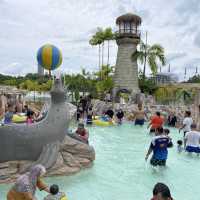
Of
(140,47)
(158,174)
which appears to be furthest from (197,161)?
(140,47)

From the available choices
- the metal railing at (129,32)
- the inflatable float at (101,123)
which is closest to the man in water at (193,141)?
the inflatable float at (101,123)

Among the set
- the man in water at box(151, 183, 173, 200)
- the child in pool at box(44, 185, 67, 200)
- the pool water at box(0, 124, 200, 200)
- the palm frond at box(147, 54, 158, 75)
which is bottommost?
the pool water at box(0, 124, 200, 200)

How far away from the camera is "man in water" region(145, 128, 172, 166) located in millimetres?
8258

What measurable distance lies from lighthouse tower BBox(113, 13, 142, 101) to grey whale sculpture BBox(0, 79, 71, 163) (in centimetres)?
2497

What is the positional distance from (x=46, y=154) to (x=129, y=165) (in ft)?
8.86

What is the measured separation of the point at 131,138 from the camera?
574 inches

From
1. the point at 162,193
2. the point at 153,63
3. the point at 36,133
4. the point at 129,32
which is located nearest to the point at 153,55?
the point at 153,63

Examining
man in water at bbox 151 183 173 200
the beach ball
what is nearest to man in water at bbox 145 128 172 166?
the beach ball

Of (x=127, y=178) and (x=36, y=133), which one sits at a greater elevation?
(x=36, y=133)

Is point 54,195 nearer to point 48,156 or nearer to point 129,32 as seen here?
point 48,156

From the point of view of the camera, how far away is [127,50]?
110ft

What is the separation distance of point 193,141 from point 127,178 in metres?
3.26

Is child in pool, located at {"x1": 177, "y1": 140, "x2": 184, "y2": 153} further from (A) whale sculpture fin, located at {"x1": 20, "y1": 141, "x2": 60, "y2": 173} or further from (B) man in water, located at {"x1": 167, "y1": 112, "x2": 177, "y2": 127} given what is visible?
(B) man in water, located at {"x1": 167, "y1": 112, "x2": 177, "y2": 127}

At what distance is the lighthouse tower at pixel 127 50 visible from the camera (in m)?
33.2
